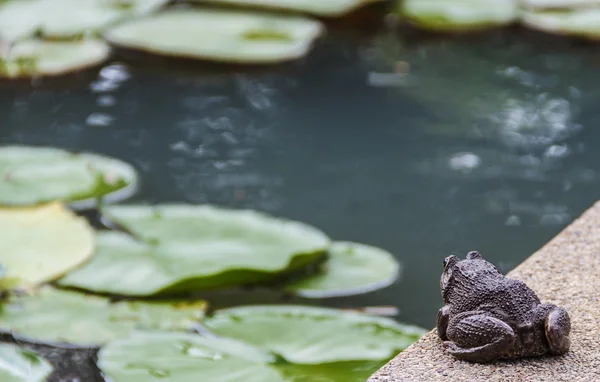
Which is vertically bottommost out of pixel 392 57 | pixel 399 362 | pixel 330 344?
pixel 330 344

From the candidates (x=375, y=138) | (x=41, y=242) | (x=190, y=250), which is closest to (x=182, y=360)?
(x=190, y=250)

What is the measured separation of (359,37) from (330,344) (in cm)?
235

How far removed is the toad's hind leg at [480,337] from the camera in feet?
4.70

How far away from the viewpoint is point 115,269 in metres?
2.20

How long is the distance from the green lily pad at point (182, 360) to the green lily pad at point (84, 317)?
0.08 m

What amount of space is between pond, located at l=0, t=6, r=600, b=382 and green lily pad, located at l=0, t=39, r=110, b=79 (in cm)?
6

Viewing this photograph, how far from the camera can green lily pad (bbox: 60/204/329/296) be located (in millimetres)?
2145

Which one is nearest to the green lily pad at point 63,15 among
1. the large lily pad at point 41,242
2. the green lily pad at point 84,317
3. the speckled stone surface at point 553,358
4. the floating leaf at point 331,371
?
the large lily pad at point 41,242

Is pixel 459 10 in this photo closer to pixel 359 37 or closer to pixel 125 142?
pixel 359 37

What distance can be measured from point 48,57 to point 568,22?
214 centimetres

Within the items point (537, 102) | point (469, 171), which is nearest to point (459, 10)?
point (537, 102)

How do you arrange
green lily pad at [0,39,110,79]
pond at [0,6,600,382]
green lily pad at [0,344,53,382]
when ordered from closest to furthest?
green lily pad at [0,344,53,382] < pond at [0,6,600,382] < green lily pad at [0,39,110,79]

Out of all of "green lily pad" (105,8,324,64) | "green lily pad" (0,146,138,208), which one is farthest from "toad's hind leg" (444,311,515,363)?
"green lily pad" (105,8,324,64)

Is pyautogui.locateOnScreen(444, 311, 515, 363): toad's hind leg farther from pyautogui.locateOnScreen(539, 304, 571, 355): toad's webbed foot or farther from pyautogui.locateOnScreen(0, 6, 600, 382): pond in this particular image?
pyautogui.locateOnScreen(0, 6, 600, 382): pond
